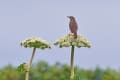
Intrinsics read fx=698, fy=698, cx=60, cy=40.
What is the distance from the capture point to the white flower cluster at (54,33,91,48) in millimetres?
11906

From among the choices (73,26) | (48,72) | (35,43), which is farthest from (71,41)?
(48,72)

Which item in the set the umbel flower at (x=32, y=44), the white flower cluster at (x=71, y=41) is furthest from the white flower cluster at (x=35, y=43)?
the white flower cluster at (x=71, y=41)

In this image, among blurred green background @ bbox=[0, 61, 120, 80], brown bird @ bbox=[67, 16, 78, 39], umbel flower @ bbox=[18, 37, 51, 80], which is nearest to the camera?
brown bird @ bbox=[67, 16, 78, 39]

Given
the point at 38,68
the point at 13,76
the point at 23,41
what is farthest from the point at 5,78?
the point at 23,41

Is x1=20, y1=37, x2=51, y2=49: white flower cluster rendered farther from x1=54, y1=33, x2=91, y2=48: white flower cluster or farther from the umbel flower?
x1=54, y1=33, x2=91, y2=48: white flower cluster

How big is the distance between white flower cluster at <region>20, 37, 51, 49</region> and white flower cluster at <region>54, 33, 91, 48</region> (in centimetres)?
57

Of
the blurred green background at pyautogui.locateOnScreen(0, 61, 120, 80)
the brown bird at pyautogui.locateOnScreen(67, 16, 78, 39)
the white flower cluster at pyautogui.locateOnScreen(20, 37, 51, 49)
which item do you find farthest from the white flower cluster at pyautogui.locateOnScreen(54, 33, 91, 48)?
the blurred green background at pyautogui.locateOnScreen(0, 61, 120, 80)

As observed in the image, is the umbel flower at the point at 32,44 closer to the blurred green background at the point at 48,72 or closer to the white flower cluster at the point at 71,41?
the white flower cluster at the point at 71,41

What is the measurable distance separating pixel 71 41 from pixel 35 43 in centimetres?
108

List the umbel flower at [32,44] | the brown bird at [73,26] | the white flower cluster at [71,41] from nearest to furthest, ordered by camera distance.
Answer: the brown bird at [73,26] → the white flower cluster at [71,41] → the umbel flower at [32,44]

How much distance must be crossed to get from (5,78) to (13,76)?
302 inches

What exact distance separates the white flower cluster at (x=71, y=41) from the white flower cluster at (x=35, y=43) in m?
0.57

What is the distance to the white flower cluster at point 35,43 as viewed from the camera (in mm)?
12648

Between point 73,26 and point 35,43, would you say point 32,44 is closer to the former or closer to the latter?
point 35,43
